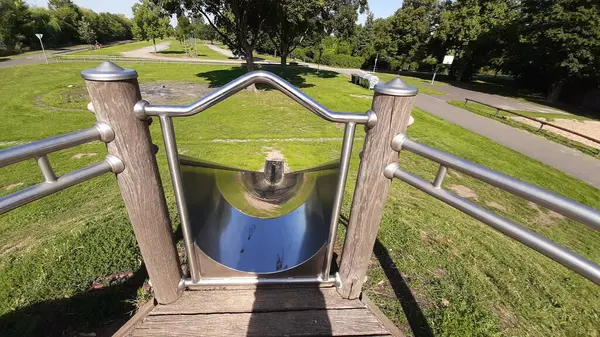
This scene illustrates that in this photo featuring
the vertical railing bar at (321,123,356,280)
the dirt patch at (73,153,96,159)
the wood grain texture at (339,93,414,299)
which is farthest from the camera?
the dirt patch at (73,153,96,159)

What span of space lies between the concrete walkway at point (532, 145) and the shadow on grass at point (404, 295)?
729 cm

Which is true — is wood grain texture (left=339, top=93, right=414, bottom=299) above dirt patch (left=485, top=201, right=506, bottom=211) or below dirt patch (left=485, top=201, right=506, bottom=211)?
above

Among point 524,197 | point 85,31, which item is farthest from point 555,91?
point 85,31

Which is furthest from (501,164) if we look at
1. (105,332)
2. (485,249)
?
(105,332)

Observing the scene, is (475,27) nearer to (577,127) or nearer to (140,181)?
(577,127)

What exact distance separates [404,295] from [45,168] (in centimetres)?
287

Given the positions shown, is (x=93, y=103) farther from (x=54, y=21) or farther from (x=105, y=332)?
(x=54, y=21)

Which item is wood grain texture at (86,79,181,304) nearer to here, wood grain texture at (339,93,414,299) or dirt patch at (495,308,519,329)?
wood grain texture at (339,93,414,299)

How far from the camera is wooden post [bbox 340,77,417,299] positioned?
1.40m

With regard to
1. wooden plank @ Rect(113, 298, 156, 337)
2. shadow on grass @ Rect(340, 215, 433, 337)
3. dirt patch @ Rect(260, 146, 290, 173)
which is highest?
wooden plank @ Rect(113, 298, 156, 337)

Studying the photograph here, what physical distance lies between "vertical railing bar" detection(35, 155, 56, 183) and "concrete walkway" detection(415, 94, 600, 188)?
10.0m

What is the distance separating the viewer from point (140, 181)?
144 centimetres

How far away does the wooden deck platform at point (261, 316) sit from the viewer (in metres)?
1.79

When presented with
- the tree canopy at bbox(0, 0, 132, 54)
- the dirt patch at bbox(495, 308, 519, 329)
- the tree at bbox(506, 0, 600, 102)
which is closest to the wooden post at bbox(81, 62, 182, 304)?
the dirt patch at bbox(495, 308, 519, 329)
